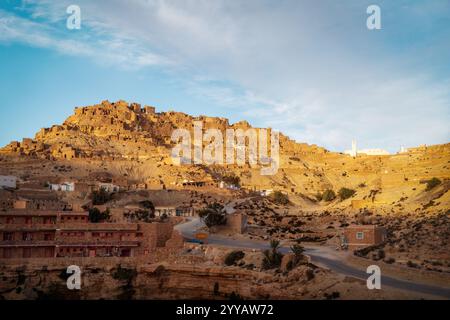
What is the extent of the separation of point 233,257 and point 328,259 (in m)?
6.73

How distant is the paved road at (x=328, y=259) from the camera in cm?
2439

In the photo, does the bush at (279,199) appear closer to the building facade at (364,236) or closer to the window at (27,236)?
the building facade at (364,236)

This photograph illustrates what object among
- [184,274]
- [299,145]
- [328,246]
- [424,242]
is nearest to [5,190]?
[184,274]

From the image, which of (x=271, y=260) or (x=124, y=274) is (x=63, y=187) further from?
(x=271, y=260)

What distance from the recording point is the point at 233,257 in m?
36.5

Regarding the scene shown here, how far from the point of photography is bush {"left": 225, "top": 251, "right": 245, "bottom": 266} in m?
36.0

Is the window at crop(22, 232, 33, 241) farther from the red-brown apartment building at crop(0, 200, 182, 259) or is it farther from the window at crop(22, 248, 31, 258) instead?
the window at crop(22, 248, 31, 258)

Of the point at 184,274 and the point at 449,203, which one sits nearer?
the point at 184,274

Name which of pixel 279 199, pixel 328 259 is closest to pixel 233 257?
pixel 328 259

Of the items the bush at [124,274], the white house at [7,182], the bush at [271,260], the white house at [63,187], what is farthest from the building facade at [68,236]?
the white house at [63,187]

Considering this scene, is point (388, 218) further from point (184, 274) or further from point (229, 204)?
point (229, 204)

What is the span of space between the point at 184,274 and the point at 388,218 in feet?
65.8

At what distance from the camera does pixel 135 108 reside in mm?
121438

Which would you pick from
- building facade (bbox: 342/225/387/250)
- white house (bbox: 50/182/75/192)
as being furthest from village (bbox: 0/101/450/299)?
white house (bbox: 50/182/75/192)
